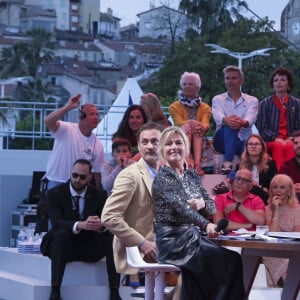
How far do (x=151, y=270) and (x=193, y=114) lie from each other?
179 inches

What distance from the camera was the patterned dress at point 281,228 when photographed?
994 cm

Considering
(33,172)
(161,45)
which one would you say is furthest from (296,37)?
(33,172)

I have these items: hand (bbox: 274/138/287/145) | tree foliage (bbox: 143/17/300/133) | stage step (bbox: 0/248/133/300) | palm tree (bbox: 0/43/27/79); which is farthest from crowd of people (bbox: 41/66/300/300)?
palm tree (bbox: 0/43/27/79)

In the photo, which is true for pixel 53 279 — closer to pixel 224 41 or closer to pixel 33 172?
pixel 33 172

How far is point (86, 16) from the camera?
426 ft

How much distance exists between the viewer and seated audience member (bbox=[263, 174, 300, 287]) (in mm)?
9961

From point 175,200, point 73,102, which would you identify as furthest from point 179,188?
point 73,102

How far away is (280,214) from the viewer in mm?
10070

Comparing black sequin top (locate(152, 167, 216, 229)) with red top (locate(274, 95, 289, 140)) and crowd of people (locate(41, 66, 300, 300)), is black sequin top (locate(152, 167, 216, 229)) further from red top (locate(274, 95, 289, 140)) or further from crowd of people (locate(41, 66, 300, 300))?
red top (locate(274, 95, 289, 140))

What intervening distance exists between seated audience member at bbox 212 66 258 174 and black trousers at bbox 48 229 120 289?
78.3 inches

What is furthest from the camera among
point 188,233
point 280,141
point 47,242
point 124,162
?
point 280,141

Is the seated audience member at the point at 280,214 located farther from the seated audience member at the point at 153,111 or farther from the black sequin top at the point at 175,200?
the black sequin top at the point at 175,200

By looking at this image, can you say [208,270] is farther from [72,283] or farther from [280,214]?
[72,283]

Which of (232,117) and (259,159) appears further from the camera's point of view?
(232,117)
